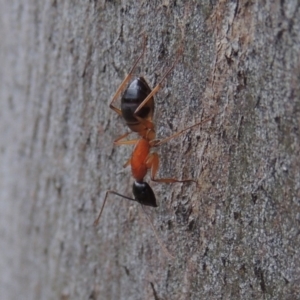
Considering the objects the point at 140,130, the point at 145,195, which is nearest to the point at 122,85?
the point at 140,130

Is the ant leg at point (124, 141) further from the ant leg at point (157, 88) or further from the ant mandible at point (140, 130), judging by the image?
the ant leg at point (157, 88)

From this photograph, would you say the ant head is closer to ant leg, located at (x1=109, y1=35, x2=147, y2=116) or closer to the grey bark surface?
the grey bark surface

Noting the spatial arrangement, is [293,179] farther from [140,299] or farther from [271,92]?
[140,299]

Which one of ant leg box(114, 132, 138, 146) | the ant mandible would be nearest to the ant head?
the ant mandible

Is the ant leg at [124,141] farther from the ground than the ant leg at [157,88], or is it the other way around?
the ant leg at [157,88]

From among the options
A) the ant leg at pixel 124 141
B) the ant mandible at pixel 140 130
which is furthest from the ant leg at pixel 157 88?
the ant leg at pixel 124 141

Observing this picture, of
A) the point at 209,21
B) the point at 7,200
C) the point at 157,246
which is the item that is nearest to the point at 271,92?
the point at 209,21

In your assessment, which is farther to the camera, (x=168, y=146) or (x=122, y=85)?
(x=122, y=85)

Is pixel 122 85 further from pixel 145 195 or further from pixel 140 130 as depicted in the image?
pixel 145 195

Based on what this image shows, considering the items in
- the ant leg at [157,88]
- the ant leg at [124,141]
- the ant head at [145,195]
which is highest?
the ant leg at [157,88]
